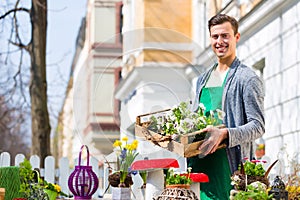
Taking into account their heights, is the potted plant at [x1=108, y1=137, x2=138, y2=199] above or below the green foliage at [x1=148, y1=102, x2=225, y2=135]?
below

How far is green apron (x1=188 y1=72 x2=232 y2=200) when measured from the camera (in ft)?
11.5

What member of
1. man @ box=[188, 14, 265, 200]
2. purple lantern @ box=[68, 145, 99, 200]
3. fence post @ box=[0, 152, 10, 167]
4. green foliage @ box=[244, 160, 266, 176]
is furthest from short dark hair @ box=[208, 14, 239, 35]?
fence post @ box=[0, 152, 10, 167]

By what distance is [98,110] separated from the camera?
4.21 meters

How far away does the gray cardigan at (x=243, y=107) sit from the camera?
3.44 meters

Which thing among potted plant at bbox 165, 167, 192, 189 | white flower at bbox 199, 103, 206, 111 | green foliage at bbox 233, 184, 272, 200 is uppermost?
white flower at bbox 199, 103, 206, 111

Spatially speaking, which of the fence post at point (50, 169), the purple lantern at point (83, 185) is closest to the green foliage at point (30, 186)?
the purple lantern at point (83, 185)

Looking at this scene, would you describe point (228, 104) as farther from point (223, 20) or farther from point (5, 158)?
point (5, 158)

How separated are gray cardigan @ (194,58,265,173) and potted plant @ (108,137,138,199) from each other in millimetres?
367

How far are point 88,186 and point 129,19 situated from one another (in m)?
10.9

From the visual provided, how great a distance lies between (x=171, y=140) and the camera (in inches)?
131

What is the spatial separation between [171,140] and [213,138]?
0.19 m

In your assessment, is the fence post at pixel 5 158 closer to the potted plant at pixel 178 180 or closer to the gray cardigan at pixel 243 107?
the gray cardigan at pixel 243 107

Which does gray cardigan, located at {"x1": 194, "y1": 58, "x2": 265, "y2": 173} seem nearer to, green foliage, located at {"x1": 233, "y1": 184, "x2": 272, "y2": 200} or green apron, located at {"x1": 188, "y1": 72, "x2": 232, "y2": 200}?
green apron, located at {"x1": 188, "y1": 72, "x2": 232, "y2": 200}

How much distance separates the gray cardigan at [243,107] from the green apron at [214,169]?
1.4 inches
